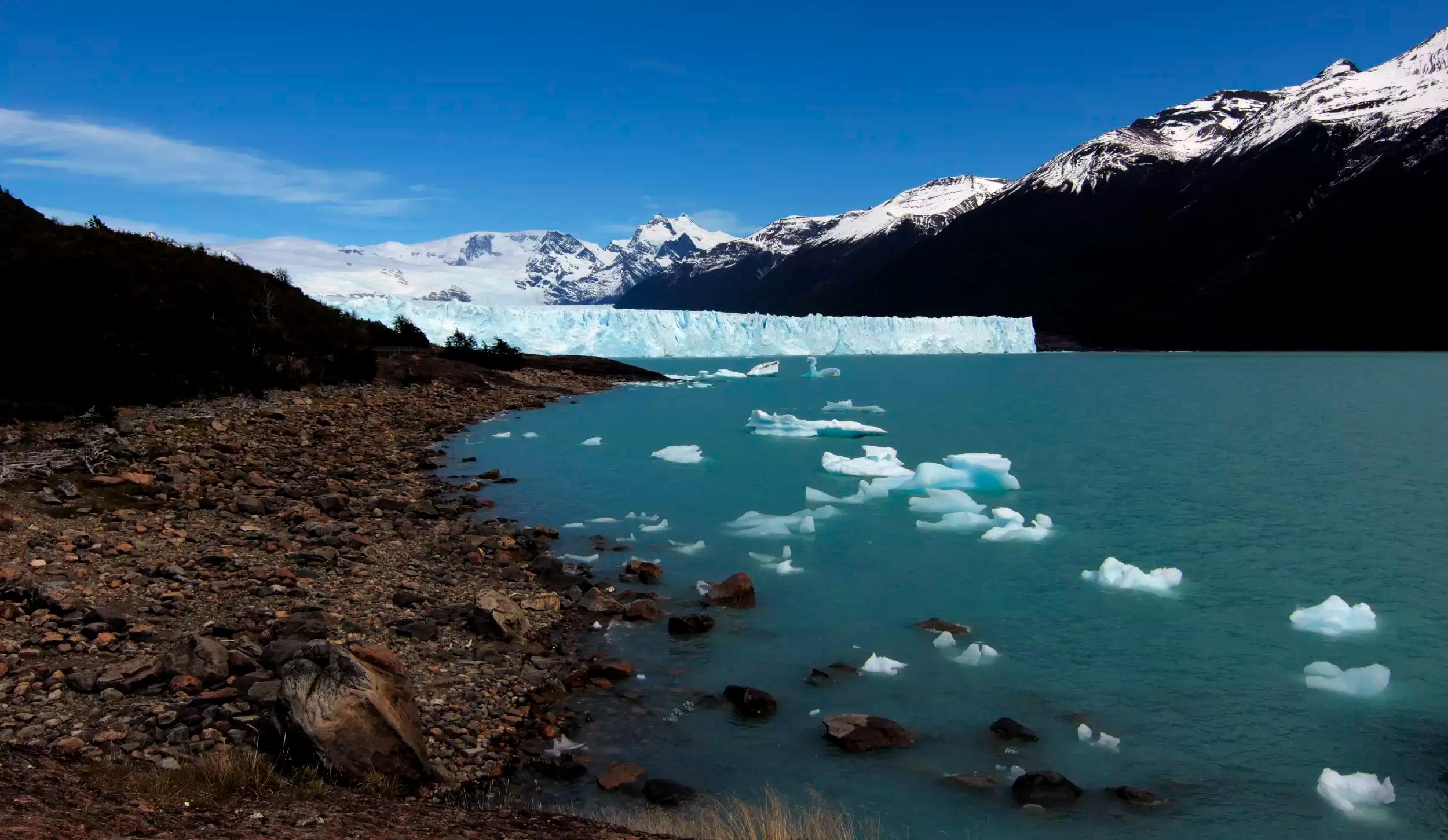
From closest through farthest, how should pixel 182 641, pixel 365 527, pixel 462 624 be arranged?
pixel 182 641 < pixel 462 624 < pixel 365 527

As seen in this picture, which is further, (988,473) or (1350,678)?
(988,473)

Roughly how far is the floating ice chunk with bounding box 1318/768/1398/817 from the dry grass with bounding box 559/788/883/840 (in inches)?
95.0

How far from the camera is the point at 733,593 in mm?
7281

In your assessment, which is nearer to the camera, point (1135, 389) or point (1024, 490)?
point (1024, 490)

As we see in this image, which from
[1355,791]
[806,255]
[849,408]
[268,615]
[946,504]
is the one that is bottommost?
[1355,791]

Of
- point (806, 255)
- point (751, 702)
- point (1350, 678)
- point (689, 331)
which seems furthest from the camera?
point (806, 255)

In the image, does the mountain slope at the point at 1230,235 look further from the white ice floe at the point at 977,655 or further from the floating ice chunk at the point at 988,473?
the white ice floe at the point at 977,655

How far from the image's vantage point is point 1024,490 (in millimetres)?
12508

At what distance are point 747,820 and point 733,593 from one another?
3.48 metres

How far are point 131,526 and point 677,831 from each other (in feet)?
20.1

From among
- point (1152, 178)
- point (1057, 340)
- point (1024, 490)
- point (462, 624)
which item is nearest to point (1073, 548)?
point (1024, 490)

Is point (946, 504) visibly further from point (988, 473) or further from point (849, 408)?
point (849, 408)

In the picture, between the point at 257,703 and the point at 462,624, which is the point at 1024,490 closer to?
the point at 462,624

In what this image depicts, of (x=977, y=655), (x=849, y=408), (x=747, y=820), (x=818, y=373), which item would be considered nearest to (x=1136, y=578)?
(x=977, y=655)
